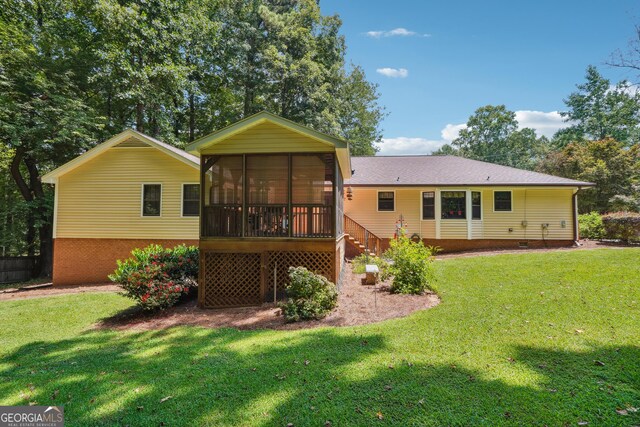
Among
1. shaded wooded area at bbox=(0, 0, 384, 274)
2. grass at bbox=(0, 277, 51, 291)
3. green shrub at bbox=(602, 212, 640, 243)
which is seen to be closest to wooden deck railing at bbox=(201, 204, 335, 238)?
shaded wooded area at bbox=(0, 0, 384, 274)

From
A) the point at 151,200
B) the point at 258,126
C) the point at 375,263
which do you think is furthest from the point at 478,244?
the point at 151,200

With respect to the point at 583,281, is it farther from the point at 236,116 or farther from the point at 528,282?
the point at 236,116

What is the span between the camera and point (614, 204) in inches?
797

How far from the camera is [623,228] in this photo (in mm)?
13977

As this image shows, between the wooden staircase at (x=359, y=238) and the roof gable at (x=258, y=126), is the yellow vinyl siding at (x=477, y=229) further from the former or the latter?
the roof gable at (x=258, y=126)

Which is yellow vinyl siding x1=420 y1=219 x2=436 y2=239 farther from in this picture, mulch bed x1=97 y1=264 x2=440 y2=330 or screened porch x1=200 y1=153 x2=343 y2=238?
screened porch x1=200 y1=153 x2=343 y2=238

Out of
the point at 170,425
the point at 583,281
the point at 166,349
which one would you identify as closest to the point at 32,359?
the point at 166,349

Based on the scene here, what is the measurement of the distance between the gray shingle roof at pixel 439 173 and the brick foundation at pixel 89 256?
32.1 ft

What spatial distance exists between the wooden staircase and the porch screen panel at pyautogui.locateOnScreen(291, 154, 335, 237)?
10.3 ft

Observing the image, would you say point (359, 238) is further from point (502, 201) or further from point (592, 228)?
point (592, 228)

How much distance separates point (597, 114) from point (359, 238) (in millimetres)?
44080

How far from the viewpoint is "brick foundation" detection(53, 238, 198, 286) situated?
41.9 ft

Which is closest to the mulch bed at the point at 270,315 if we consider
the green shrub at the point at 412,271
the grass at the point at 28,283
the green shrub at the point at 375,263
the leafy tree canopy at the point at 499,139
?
the green shrub at the point at 412,271

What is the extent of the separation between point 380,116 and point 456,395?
3425 cm
